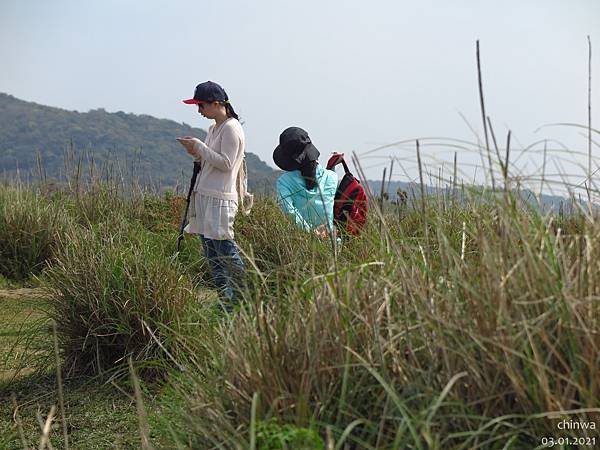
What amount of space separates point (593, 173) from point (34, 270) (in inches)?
233

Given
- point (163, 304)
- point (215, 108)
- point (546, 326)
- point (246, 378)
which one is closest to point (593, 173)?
point (546, 326)

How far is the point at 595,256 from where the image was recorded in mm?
2004

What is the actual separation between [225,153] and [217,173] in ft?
0.51

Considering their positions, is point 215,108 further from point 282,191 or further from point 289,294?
point 289,294

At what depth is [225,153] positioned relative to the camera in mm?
5199

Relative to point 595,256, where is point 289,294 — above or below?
below

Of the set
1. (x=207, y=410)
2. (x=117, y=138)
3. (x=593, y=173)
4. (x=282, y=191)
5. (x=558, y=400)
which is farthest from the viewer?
(x=117, y=138)

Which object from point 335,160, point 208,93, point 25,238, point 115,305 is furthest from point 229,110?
point 25,238

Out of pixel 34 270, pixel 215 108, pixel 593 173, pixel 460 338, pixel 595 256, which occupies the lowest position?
pixel 34 270

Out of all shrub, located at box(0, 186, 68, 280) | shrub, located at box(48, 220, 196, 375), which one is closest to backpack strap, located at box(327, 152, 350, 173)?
shrub, located at box(48, 220, 196, 375)

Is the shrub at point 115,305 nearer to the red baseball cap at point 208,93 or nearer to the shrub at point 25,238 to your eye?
the red baseball cap at point 208,93

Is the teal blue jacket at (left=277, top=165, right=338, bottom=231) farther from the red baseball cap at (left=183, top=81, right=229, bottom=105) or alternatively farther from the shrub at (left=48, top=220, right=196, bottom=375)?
the shrub at (left=48, top=220, right=196, bottom=375)

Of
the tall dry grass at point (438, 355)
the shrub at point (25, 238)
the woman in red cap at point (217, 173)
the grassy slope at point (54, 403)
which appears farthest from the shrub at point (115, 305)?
the shrub at point (25, 238)

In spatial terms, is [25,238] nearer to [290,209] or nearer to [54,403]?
[290,209]
